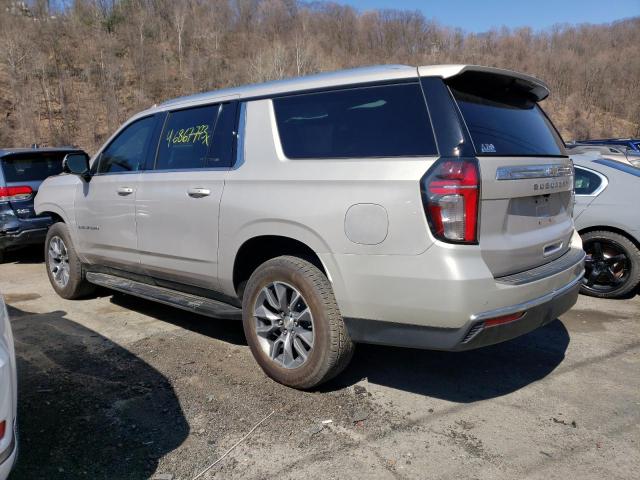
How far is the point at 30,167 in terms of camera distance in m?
7.65

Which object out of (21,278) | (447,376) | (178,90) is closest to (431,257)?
(447,376)

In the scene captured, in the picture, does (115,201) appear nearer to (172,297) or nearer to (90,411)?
(172,297)

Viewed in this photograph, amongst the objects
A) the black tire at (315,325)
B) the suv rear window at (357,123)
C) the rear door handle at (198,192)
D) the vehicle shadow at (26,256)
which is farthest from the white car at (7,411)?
the vehicle shadow at (26,256)

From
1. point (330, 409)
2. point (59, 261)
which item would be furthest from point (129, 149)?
point (330, 409)

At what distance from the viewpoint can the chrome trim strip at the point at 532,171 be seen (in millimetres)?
2896

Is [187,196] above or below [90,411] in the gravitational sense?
above

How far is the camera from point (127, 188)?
4.63 metres

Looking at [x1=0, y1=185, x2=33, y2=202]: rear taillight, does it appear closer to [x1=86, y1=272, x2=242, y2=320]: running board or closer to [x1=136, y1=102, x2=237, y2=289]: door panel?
[x1=86, y1=272, x2=242, y2=320]: running board

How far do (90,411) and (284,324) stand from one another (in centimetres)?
130

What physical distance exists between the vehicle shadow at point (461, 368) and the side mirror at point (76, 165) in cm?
314

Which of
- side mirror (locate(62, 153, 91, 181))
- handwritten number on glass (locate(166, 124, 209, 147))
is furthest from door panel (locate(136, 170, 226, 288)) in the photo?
side mirror (locate(62, 153, 91, 181))

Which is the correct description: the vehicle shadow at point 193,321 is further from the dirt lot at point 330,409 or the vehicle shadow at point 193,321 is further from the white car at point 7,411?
the white car at point 7,411

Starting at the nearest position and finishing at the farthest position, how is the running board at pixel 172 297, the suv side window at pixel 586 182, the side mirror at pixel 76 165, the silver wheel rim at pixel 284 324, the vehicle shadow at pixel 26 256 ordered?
1. the silver wheel rim at pixel 284 324
2. the running board at pixel 172 297
3. the side mirror at pixel 76 165
4. the suv side window at pixel 586 182
5. the vehicle shadow at pixel 26 256

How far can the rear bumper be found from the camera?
9.19ft
